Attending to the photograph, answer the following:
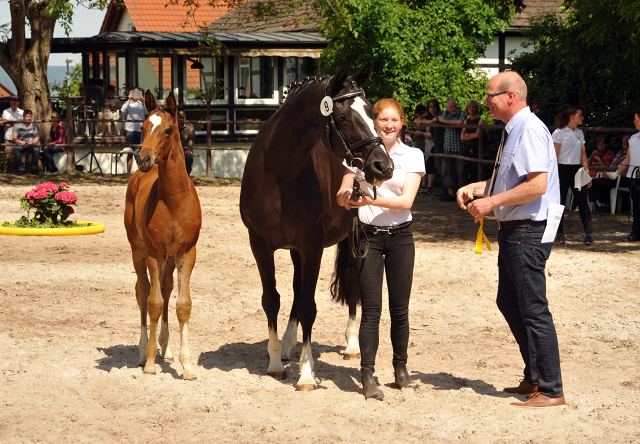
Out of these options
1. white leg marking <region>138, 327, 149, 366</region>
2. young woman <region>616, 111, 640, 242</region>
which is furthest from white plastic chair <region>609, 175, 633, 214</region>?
white leg marking <region>138, 327, 149, 366</region>

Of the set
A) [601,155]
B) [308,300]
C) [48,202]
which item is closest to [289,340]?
[308,300]

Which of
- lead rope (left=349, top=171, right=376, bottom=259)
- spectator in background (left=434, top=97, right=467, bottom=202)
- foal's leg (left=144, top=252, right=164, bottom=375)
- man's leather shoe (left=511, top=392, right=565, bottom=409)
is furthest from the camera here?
spectator in background (left=434, top=97, right=467, bottom=202)

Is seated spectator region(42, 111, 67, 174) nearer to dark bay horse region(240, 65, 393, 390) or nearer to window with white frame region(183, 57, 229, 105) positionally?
window with white frame region(183, 57, 229, 105)

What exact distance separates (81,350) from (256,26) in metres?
25.1

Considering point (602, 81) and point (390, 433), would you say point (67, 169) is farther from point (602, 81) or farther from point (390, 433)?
point (390, 433)

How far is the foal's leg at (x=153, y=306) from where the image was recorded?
534cm

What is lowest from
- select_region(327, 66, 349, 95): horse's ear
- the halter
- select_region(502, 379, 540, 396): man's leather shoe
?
select_region(502, 379, 540, 396): man's leather shoe

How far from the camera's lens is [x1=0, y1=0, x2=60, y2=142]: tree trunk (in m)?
20.7

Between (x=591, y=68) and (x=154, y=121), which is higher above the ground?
(x=591, y=68)

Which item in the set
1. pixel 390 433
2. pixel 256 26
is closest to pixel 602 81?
pixel 390 433

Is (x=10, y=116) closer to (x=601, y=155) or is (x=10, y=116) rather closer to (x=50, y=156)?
(x=50, y=156)

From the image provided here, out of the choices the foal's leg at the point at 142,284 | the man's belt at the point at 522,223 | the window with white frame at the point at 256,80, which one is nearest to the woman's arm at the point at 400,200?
the man's belt at the point at 522,223

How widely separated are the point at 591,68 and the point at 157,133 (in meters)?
13.6

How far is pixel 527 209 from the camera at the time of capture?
4605mm
